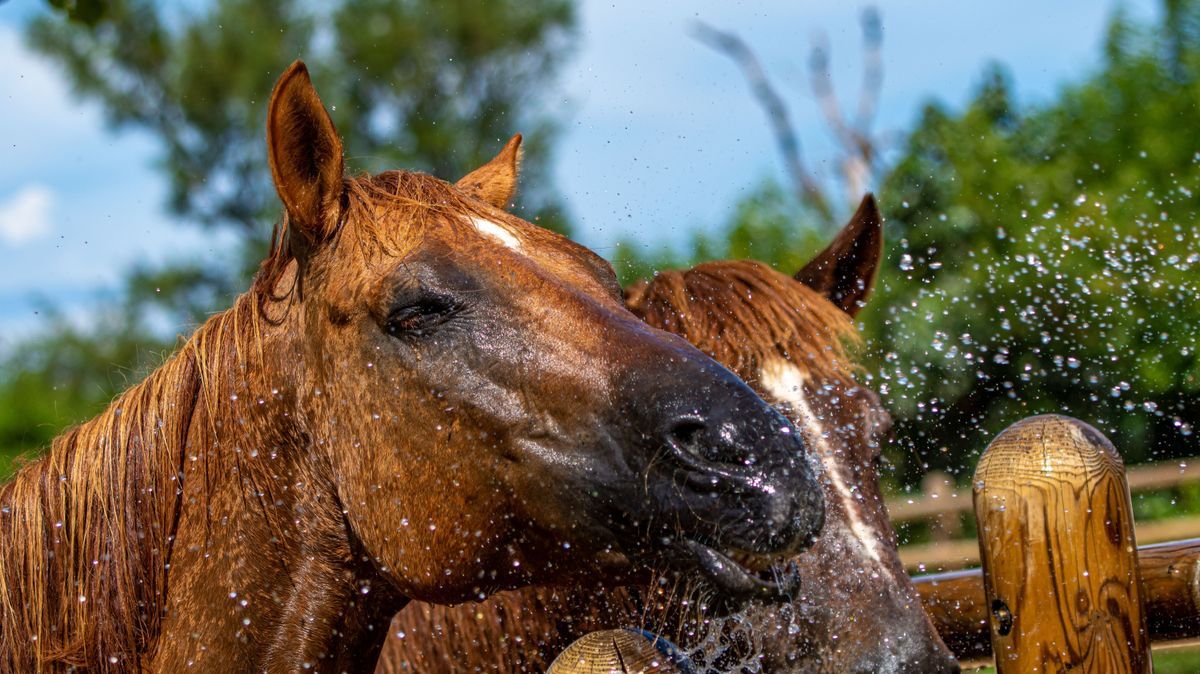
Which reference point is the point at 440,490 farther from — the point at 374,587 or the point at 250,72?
the point at 250,72

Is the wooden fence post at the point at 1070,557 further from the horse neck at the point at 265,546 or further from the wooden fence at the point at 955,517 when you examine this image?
the wooden fence at the point at 955,517

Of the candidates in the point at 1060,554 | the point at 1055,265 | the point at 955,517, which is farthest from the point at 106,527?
the point at 955,517

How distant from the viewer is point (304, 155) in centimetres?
281

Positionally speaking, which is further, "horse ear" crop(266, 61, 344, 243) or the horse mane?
the horse mane

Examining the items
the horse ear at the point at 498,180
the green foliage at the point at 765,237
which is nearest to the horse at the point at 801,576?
the horse ear at the point at 498,180

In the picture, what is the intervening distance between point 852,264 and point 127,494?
246 centimetres

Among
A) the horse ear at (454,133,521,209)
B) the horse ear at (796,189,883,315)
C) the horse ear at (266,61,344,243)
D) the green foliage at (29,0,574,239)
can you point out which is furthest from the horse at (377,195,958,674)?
the green foliage at (29,0,574,239)

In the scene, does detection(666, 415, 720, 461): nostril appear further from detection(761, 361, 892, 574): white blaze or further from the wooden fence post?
detection(761, 361, 892, 574): white blaze

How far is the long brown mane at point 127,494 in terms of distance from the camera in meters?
2.73

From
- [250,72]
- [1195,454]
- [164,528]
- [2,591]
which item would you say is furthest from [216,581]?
[250,72]

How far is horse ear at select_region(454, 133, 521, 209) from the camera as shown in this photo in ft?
11.3

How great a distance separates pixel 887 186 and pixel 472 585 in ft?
32.1

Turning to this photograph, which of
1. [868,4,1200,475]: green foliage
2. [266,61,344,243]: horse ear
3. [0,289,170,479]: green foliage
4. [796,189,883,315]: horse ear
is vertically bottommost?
[266,61,344,243]: horse ear

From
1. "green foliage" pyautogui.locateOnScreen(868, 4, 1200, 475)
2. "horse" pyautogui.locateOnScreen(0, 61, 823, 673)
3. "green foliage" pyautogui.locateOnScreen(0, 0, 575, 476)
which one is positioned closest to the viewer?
"horse" pyautogui.locateOnScreen(0, 61, 823, 673)
